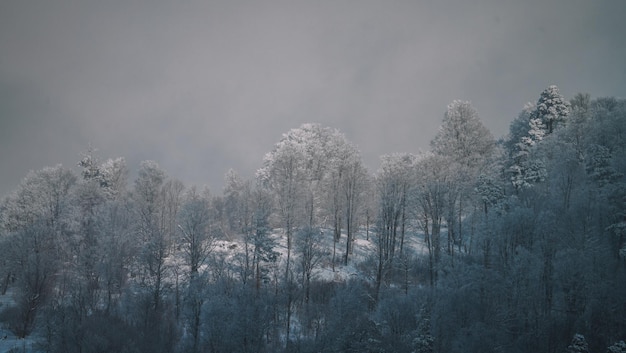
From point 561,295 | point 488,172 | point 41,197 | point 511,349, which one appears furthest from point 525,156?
point 41,197

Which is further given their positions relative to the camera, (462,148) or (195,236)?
(462,148)

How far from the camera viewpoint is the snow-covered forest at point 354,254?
27.9m

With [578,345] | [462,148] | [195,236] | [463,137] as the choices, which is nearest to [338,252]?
[195,236]

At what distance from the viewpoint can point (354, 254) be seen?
49000 millimetres

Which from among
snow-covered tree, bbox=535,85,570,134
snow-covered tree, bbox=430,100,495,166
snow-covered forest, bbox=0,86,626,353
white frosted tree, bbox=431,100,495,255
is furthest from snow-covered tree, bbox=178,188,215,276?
snow-covered tree, bbox=535,85,570,134

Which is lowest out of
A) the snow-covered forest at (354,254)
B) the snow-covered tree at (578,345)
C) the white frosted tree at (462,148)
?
the snow-covered tree at (578,345)

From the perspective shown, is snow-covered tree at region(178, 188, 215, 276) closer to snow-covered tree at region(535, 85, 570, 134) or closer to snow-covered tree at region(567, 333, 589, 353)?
snow-covered tree at region(567, 333, 589, 353)

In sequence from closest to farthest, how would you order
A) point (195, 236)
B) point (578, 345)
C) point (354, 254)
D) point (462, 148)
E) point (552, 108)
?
1. point (578, 345)
2. point (195, 236)
3. point (552, 108)
4. point (354, 254)
5. point (462, 148)

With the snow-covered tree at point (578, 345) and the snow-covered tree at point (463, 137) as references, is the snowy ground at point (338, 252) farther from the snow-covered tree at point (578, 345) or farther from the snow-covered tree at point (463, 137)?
the snow-covered tree at point (578, 345)

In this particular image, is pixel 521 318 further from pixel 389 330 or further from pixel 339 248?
pixel 339 248

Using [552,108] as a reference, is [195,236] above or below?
below

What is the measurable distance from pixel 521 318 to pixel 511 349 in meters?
2.73

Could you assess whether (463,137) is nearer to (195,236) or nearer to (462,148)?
(462,148)

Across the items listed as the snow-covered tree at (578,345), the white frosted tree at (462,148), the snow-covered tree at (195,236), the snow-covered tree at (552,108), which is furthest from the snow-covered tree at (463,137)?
the snow-covered tree at (195,236)
